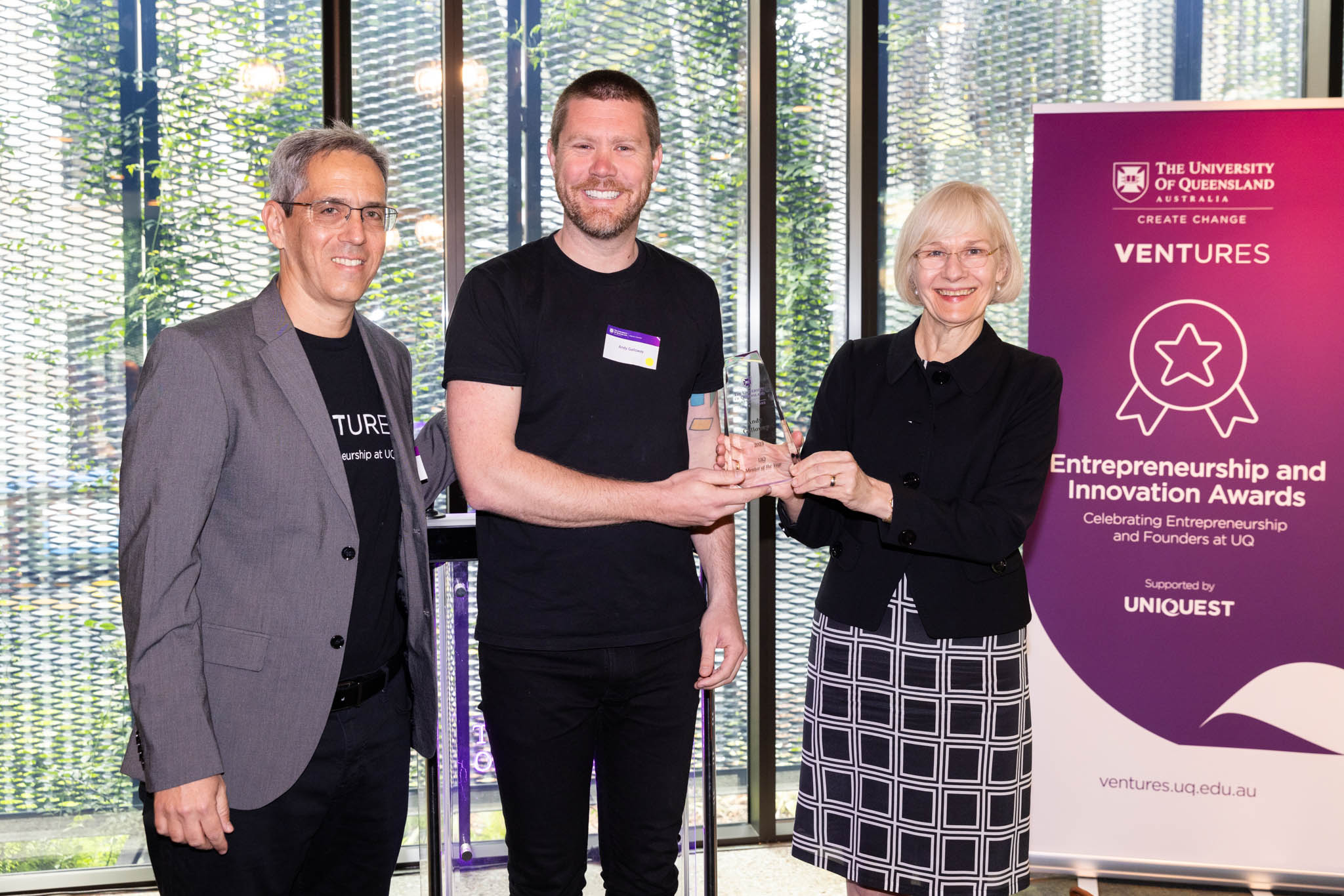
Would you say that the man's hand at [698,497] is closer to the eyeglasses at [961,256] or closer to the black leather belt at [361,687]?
the black leather belt at [361,687]

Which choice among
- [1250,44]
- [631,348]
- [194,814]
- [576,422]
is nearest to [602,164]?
[631,348]

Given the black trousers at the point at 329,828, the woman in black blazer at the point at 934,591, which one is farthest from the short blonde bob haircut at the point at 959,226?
the black trousers at the point at 329,828

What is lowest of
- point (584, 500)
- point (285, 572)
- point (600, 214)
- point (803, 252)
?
point (285, 572)

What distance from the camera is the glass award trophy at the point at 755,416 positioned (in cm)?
186

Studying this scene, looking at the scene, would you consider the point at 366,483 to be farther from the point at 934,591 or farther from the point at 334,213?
the point at 934,591

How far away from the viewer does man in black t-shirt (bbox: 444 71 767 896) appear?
1.78 m

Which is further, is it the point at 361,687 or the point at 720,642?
the point at 720,642

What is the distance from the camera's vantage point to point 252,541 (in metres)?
1.57

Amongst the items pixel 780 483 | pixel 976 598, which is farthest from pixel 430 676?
pixel 976 598

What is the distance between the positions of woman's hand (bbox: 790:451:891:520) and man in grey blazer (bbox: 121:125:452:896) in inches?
29.1

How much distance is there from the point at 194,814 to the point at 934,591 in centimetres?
140

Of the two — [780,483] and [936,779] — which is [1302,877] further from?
[780,483]

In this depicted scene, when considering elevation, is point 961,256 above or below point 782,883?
above

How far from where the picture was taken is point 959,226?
80.4 inches
